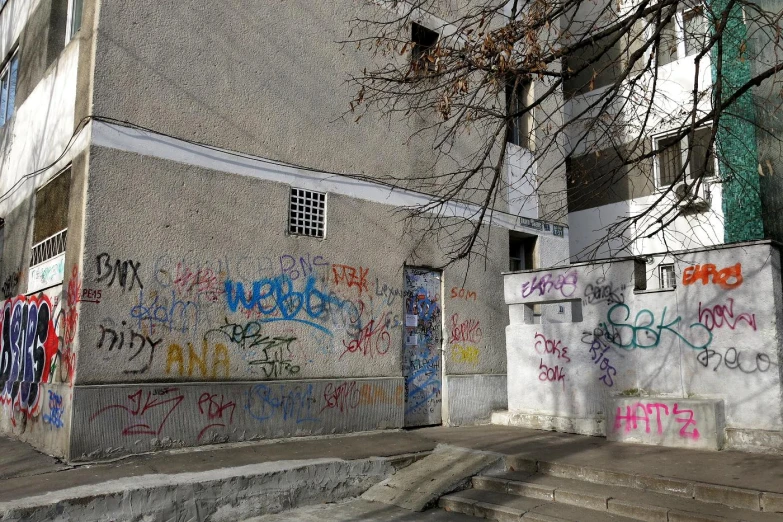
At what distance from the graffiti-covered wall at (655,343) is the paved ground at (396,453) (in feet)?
1.66

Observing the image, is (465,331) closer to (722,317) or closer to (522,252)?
(522,252)

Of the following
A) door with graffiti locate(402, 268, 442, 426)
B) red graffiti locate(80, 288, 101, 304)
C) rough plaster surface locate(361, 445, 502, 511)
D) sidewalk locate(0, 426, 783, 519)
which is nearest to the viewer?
sidewalk locate(0, 426, 783, 519)

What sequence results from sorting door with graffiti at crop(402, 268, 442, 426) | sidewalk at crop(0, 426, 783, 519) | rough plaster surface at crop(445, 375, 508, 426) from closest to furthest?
sidewalk at crop(0, 426, 783, 519) < door with graffiti at crop(402, 268, 442, 426) < rough plaster surface at crop(445, 375, 508, 426)

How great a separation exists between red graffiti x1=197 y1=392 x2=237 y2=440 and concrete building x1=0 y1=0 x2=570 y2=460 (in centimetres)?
2

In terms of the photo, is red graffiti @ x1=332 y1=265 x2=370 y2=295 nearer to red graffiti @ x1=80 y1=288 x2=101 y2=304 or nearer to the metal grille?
red graffiti @ x1=80 y1=288 x2=101 y2=304

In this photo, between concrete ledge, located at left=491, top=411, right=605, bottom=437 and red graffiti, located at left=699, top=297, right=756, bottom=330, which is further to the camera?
concrete ledge, located at left=491, top=411, right=605, bottom=437

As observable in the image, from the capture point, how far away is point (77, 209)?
22.0 feet

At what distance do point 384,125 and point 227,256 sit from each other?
11.6 ft

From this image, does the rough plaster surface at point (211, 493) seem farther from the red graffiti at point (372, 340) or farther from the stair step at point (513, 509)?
the red graffiti at point (372, 340)

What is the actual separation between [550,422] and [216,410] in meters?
4.87

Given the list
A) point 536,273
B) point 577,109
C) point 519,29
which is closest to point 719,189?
point 577,109

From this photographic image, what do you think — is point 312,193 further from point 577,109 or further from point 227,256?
point 577,109

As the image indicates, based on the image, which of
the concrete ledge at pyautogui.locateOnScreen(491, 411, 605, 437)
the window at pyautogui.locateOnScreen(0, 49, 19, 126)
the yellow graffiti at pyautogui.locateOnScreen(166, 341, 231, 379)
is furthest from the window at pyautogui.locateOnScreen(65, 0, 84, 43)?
the concrete ledge at pyautogui.locateOnScreen(491, 411, 605, 437)

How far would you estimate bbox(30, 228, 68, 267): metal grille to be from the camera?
7.20 m
